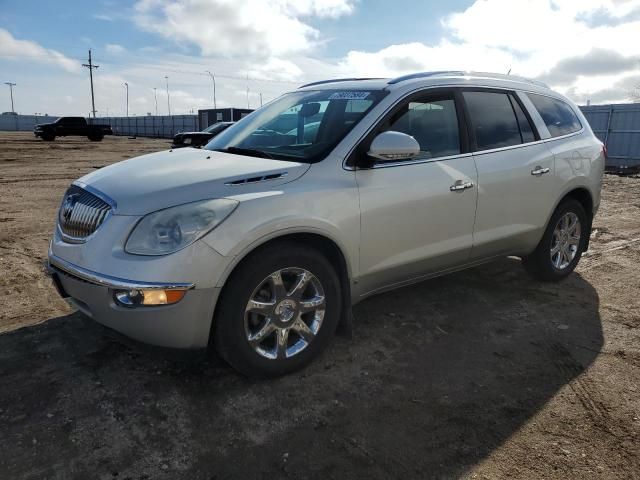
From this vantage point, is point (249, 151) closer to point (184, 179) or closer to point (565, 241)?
point (184, 179)

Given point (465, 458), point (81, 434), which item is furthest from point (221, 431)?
point (465, 458)

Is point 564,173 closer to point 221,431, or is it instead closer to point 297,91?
point 297,91

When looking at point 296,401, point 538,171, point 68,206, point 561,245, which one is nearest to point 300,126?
point 68,206

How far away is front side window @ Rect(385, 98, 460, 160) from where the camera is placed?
3576 millimetres

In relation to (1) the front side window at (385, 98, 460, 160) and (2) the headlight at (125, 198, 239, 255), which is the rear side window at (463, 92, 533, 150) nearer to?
(1) the front side window at (385, 98, 460, 160)

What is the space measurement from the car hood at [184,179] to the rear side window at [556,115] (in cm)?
266

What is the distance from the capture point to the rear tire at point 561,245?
4699mm

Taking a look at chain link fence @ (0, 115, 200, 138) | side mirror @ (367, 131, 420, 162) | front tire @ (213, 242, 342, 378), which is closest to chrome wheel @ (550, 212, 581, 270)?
side mirror @ (367, 131, 420, 162)

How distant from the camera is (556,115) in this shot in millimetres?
4762

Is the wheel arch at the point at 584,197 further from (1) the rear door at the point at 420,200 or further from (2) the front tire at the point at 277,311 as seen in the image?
(2) the front tire at the point at 277,311

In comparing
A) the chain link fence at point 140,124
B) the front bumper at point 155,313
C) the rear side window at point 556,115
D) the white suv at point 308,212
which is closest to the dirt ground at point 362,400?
the front bumper at point 155,313

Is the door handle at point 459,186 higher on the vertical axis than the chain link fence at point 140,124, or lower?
lower

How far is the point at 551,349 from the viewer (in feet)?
11.7

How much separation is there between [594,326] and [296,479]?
2.84 m
